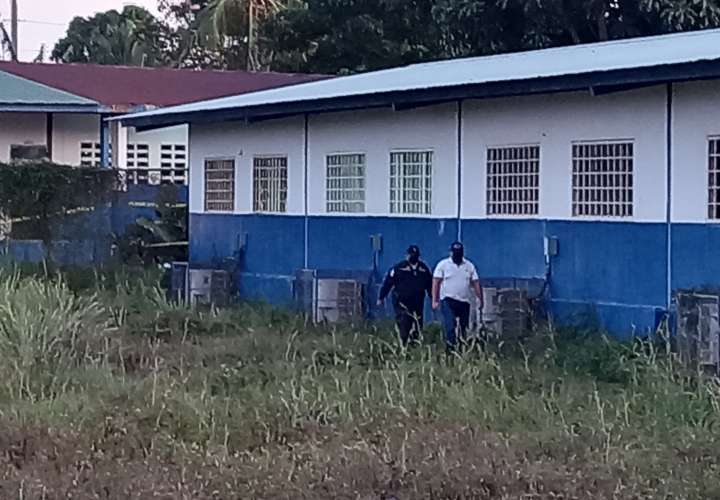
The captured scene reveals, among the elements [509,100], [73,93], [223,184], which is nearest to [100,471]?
[509,100]

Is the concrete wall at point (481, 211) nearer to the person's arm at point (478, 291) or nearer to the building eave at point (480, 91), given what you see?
the building eave at point (480, 91)

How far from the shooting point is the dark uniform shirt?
18.3 metres

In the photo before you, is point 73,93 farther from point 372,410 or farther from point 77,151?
point 372,410

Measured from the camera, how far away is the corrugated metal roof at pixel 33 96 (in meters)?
32.5

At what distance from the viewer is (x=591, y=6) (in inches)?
1219

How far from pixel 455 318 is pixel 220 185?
962cm

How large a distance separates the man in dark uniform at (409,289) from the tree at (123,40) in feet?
134

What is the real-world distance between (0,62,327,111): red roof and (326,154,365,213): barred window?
40.5ft

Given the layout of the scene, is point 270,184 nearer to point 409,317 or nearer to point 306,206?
point 306,206

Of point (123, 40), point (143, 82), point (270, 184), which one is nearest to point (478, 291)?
point (270, 184)

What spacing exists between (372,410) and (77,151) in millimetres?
24181

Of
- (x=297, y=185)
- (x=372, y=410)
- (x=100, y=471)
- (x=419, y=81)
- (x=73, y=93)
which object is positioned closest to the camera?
(x=100, y=471)

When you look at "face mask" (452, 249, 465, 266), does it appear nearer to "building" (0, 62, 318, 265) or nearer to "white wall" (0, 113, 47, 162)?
"building" (0, 62, 318, 265)

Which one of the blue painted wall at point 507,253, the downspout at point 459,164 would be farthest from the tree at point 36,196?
the downspout at point 459,164
